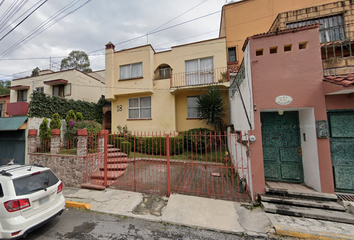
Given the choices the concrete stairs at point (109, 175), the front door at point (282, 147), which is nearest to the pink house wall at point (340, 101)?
the front door at point (282, 147)

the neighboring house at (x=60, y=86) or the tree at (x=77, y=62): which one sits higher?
the tree at (x=77, y=62)

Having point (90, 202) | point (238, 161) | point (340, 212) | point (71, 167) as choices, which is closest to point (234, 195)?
point (238, 161)

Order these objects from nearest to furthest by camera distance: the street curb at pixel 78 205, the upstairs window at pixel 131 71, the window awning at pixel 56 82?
1. the street curb at pixel 78 205
2. the upstairs window at pixel 131 71
3. the window awning at pixel 56 82

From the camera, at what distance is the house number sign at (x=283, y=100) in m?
4.18

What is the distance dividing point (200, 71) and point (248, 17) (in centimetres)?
598

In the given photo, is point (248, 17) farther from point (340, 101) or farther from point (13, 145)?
point (13, 145)

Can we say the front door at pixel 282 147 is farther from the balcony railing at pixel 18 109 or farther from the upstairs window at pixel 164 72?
the balcony railing at pixel 18 109

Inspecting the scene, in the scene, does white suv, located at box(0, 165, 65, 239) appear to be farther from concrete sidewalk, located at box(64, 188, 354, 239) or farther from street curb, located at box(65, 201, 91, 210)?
concrete sidewalk, located at box(64, 188, 354, 239)

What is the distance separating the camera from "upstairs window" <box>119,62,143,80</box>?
1155 centimetres

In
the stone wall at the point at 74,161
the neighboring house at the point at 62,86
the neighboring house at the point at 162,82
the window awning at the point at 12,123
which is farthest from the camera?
the neighboring house at the point at 62,86

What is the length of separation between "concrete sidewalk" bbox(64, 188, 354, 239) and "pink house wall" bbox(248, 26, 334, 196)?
0.86 m

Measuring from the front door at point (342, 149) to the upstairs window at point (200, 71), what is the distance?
23.4 feet

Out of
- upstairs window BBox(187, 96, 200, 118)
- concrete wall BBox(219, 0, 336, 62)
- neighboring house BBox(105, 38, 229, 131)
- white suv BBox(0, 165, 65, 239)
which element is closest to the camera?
white suv BBox(0, 165, 65, 239)

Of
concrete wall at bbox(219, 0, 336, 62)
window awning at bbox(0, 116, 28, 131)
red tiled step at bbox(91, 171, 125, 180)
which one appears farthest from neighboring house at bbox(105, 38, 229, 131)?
window awning at bbox(0, 116, 28, 131)
